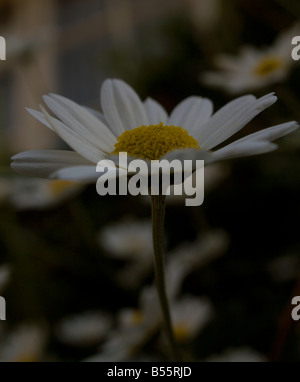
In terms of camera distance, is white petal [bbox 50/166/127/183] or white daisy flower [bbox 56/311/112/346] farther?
white daisy flower [bbox 56/311/112/346]

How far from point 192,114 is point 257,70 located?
0.87 ft

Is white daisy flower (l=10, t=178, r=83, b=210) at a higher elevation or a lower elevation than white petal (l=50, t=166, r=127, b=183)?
higher

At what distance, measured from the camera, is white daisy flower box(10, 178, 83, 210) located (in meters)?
0.51

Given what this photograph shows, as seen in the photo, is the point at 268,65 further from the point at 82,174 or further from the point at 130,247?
the point at 82,174

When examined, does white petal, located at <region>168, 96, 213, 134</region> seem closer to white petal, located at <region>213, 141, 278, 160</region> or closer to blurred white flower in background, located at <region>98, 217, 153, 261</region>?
white petal, located at <region>213, 141, 278, 160</region>

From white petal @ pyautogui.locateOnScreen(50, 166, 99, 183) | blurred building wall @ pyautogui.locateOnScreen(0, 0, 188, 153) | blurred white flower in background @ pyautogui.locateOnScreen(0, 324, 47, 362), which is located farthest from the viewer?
blurred building wall @ pyautogui.locateOnScreen(0, 0, 188, 153)

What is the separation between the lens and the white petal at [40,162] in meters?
0.15

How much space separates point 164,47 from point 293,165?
1.77 feet

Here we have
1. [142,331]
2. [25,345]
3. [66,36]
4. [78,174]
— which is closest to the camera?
[78,174]

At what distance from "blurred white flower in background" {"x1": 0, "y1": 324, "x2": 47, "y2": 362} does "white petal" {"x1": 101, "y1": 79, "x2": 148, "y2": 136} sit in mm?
242

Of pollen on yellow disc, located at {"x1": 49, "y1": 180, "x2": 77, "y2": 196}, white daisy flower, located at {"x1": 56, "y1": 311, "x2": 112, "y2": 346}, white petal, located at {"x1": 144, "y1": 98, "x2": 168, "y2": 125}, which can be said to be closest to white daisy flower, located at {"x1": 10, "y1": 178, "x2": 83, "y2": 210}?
pollen on yellow disc, located at {"x1": 49, "y1": 180, "x2": 77, "y2": 196}

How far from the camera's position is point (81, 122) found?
18 cm

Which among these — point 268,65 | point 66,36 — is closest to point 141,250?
point 268,65
